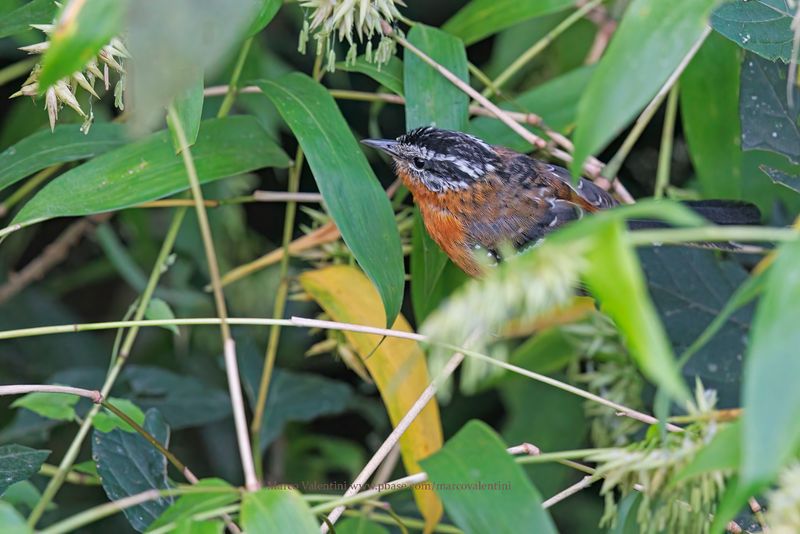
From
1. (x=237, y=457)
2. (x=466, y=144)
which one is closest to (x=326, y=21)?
(x=466, y=144)

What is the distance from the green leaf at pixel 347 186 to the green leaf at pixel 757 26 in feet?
2.76

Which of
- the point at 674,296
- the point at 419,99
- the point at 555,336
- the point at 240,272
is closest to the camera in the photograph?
the point at 419,99

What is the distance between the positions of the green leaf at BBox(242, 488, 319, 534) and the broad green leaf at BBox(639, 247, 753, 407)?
1.35 meters

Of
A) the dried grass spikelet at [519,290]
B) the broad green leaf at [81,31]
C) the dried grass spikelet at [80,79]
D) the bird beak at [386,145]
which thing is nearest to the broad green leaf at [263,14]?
the dried grass spikelet at [80,79]

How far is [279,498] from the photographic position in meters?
1.44

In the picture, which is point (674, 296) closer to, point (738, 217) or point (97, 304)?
point (738, 217)

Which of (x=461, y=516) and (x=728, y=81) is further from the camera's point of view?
(x=728, y=81)

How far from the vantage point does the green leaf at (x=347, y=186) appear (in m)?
2.00

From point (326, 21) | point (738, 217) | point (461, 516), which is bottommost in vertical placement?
point (461, 516)

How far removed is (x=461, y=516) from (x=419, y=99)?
1235mm

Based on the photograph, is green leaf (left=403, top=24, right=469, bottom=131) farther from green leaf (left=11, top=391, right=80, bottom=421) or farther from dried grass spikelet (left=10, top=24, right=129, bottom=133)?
green leaf (left=11, top=391, right=80, bottom=421)

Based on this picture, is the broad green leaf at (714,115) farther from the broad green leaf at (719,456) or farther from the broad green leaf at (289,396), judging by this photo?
the broad green leaf at (719,456)

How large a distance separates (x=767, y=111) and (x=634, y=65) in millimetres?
1162

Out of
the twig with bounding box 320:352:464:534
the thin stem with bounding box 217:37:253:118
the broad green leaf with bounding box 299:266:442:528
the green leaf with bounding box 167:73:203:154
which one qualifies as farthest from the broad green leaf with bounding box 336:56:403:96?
the twig with bounding box 320:352:464:534
